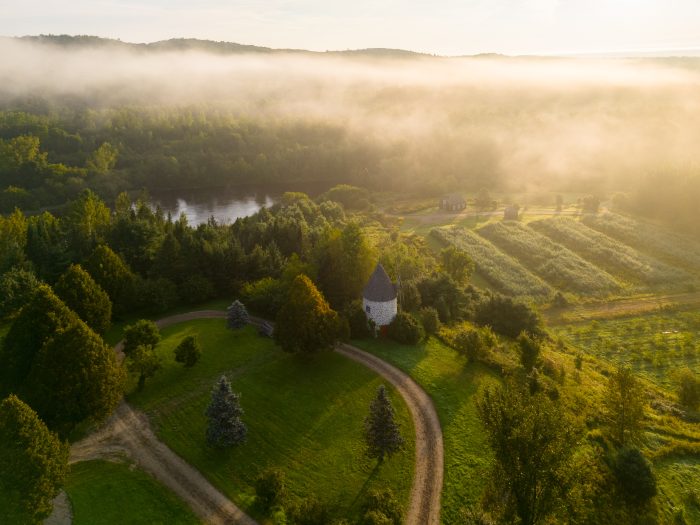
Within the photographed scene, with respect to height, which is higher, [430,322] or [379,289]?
[379,289]

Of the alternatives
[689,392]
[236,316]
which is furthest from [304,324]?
[689,392]

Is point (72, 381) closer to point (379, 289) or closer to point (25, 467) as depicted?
point (25, 467)

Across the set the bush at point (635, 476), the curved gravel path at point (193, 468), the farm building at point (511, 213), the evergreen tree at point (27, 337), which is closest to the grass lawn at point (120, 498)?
the curved gravel path at point (193, 468)

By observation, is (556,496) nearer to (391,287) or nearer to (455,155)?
(391,287)

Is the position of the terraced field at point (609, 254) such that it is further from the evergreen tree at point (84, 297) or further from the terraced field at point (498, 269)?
the evergreen tree at point (84, 297)

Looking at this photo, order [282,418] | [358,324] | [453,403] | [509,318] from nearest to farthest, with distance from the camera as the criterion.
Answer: [282,418] < [453,403] < [358,324] < [509,318]

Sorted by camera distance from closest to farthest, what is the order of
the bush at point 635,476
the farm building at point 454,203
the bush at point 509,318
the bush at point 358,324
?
the bush at point 635,476
the bush at point 358,324
the bush at point 509,318
the farm building at point 454,203

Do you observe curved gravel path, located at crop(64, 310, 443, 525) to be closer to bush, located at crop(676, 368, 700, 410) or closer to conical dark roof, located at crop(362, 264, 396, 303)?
conical dark roof, located at crop(362, 264, 396, 303)
